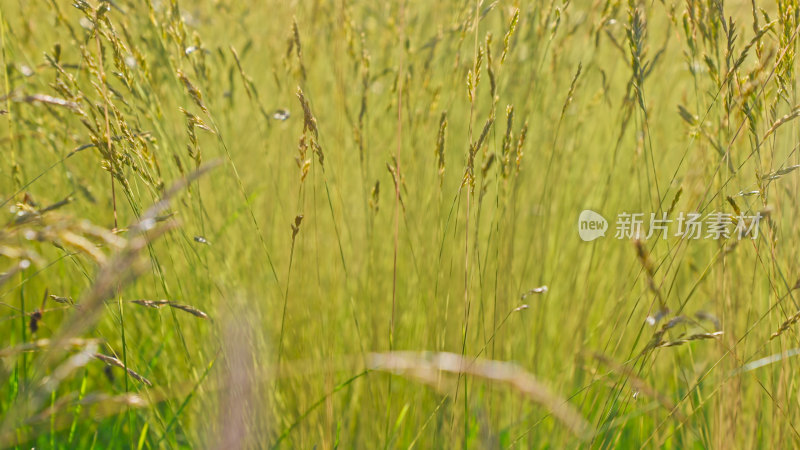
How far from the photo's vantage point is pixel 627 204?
1808 mm

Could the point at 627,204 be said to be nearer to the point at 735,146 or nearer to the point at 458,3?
the point at 735,146

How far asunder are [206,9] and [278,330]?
1.70 meters

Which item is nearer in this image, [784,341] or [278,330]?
[784,341]

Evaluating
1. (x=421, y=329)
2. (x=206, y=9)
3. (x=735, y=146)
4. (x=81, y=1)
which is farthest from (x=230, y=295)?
(x=206, y=9)

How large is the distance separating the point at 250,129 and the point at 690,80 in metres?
1.71

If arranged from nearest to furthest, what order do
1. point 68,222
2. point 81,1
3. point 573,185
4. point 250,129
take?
point 68,222
point 81,1
point 573,185
point 250,129

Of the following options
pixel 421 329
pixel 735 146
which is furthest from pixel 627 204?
pixel 421 329

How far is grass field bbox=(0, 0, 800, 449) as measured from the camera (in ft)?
3.68

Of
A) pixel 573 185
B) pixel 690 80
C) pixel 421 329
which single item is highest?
pixel 690 80

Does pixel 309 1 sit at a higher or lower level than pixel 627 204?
higher

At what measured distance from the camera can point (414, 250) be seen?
175cm

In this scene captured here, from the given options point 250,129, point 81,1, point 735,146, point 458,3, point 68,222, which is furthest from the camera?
point 250,129

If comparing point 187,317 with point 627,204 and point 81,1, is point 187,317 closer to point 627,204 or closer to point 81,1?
point 81,1

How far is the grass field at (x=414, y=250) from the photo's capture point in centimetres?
112
